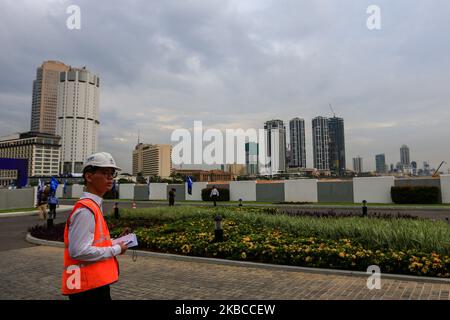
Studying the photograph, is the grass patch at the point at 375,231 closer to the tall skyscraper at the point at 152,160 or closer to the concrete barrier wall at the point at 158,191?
the concrete barrier wall at the point at 158,191

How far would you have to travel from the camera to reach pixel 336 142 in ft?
335

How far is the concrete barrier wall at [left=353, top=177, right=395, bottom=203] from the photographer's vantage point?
1099 inches

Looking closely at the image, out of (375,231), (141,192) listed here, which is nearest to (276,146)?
(141,192)

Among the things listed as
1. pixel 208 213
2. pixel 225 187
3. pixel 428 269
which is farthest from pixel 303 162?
pixel 428 269

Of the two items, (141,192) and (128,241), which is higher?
(128,241)

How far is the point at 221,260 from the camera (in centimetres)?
805

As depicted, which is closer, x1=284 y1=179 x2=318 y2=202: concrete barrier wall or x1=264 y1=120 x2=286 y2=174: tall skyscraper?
x1=284 y1=179 x2=318 y2=202: concrete barrier wall

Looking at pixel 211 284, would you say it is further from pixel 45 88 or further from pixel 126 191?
pixel 45 88

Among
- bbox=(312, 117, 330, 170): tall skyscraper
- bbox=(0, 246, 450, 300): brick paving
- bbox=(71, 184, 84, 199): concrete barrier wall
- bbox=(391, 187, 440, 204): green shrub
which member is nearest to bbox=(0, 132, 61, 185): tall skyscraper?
bbox=(71, 184, 84, 199): concrete barrier wall

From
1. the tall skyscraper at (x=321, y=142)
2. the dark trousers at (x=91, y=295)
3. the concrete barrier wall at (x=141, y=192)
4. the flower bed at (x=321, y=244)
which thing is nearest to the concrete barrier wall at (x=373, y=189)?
the flower bed at (x=321, y=244)

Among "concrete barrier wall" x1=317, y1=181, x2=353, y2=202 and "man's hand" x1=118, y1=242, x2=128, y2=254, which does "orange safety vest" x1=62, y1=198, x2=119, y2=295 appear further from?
"concrete barrier wall" x1=317, y1=181, x2=353, y2=202

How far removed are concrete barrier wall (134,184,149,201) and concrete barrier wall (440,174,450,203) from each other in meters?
34.1

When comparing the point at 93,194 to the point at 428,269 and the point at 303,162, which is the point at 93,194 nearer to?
the point at 428,269

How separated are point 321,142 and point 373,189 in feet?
252
